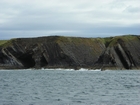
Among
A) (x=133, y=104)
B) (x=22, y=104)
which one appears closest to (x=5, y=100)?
(x=22, y=104)

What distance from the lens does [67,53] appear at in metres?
154

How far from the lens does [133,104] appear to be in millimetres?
35719

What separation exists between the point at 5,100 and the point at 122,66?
111 meters

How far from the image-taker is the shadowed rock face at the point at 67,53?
5768 inches

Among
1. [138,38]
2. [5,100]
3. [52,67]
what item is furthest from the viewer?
[138,38]

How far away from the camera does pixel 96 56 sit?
157 metres

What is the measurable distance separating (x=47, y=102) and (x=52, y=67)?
115428 mm

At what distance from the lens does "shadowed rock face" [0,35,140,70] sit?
481 feet

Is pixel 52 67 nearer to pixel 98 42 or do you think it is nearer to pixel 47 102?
pixel 98 42

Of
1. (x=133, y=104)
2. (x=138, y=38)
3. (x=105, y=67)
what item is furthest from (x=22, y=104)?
(x=138, y=38)

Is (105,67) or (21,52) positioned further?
(21,52)

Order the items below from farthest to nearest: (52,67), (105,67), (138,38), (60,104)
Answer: (138,38) < (52,67) < (105,67) < (60,104)

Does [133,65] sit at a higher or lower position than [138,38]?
lower

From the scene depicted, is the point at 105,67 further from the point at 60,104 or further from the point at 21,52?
the point at 60,104
